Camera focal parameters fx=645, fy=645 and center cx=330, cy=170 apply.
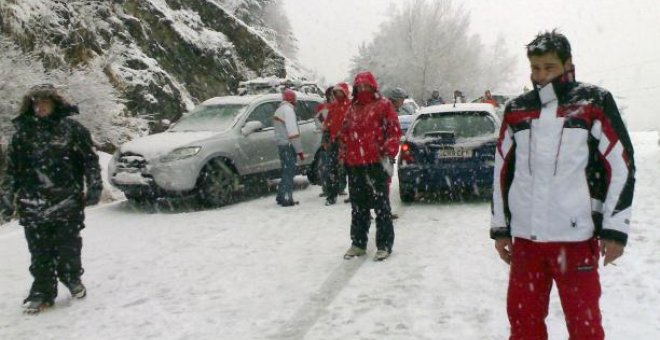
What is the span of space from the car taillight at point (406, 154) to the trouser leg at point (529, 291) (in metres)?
6.65

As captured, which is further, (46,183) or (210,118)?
(210,118)

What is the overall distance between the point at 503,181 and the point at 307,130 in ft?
30.5

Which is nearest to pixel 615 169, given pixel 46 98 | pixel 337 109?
pixel 46 98

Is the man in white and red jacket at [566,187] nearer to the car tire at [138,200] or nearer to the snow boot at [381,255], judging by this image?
the snow boot at [381,255]

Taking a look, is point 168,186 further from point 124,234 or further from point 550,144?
point 550,144

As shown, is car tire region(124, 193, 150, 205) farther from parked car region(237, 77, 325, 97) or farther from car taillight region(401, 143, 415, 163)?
parked car region(237, 77, 325, 97)

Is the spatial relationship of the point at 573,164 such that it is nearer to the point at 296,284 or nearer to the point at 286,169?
the point at 296,284

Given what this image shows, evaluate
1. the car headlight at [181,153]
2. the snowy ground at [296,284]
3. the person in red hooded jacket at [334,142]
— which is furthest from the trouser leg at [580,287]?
the car headlight at [181,153]

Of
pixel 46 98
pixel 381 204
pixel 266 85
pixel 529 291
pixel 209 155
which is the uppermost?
pixel 266 85

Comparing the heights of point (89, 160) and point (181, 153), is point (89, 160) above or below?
above

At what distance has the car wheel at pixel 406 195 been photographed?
9.88m

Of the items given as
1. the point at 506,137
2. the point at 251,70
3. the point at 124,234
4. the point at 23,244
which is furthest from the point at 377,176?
the point at 251,70

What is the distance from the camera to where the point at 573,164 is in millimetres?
2820

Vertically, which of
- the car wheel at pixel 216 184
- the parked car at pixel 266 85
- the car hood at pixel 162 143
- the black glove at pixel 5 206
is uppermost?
the parked car at pixel 266 85
